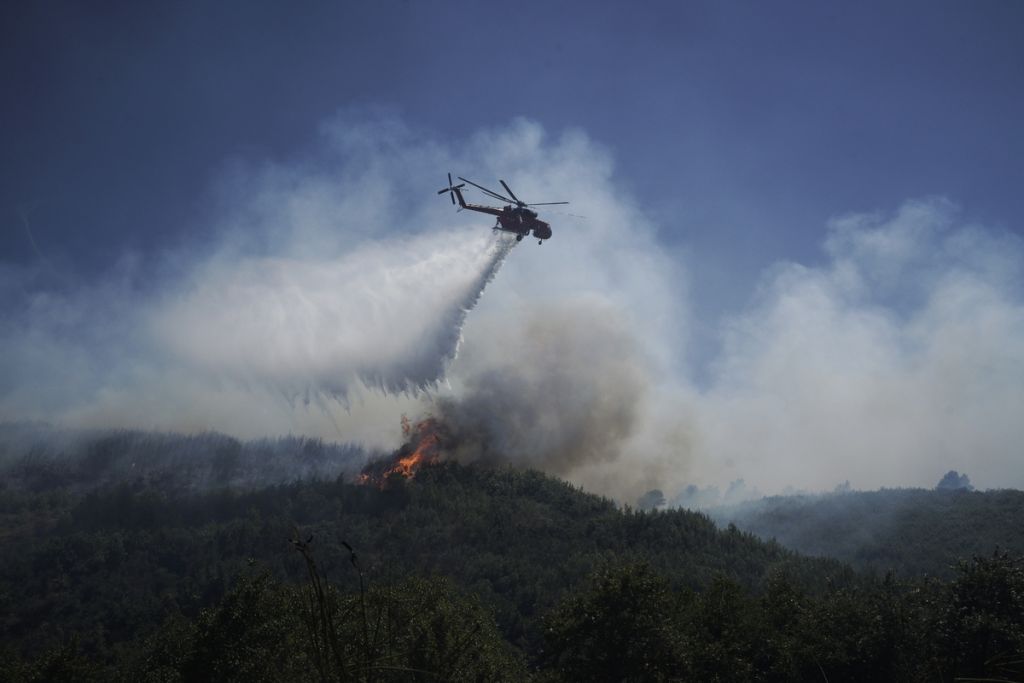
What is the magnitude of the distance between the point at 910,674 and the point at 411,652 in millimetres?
50687

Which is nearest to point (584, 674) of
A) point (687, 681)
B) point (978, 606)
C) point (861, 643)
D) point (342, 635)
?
point (687, 681)

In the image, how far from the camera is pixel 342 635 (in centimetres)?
7012

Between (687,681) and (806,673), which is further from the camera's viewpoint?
(806,673)

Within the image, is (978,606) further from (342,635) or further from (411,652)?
(342,635)

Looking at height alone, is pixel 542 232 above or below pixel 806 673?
above

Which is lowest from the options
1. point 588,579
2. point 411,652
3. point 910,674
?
point 910,674

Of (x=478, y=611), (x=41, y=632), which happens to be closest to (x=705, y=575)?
(x=478, y=611)

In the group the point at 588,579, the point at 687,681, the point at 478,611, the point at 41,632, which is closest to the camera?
the point at 687,681

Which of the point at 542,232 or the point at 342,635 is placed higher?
the point at 542,232

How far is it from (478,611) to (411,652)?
19173mm

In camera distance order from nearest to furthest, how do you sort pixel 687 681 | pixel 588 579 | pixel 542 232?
pixel 687 681, pixel 588 579, pixel 542 232

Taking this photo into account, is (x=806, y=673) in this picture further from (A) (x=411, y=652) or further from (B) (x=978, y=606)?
(A) (x=411, y=652)

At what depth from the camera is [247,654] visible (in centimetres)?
6612

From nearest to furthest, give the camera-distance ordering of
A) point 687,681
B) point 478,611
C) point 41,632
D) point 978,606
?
point 687,681 < point 978,606 < point 478,611 < point 41,632
